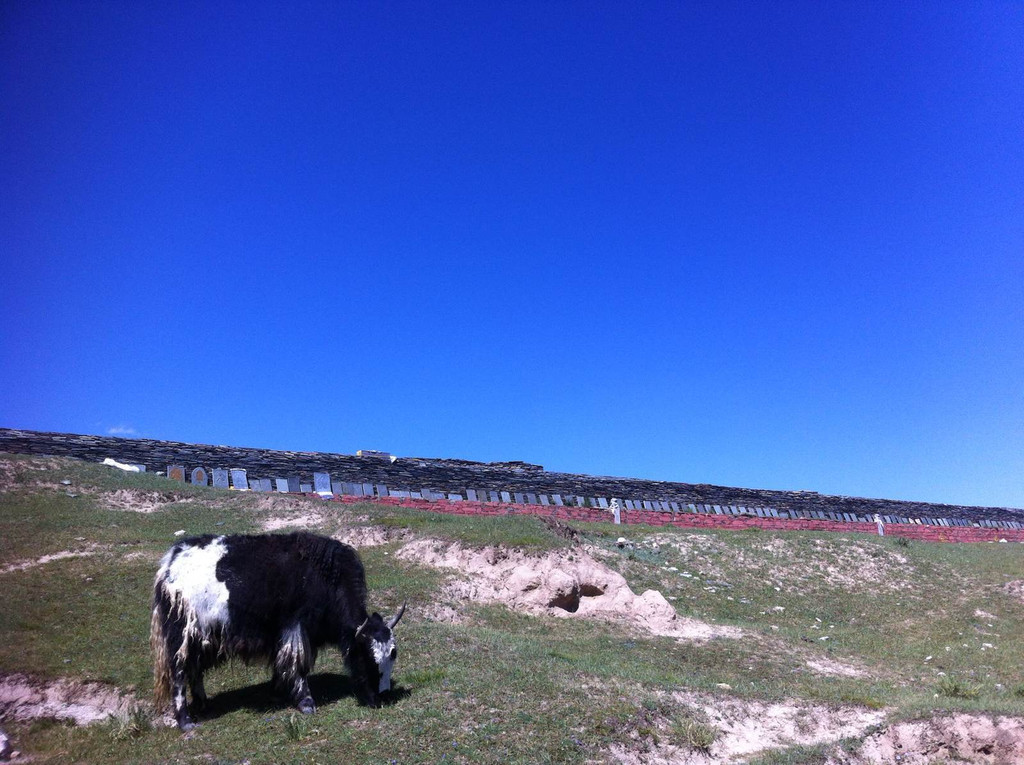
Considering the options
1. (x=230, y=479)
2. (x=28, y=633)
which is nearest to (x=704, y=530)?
(x=230, y=479)

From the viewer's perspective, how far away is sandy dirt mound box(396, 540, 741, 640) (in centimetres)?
1938

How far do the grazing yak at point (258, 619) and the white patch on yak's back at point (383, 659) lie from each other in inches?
0.6

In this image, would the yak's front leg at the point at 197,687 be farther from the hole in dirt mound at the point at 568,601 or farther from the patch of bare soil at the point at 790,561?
the patch of bare soil at the point at 790,561

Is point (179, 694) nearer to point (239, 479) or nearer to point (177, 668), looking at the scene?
point (177, 668)

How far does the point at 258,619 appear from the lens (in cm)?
927

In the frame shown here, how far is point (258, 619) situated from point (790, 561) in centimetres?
2737

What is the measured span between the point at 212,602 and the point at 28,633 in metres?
5.91

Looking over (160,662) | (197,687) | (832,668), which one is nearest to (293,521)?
(197,687)

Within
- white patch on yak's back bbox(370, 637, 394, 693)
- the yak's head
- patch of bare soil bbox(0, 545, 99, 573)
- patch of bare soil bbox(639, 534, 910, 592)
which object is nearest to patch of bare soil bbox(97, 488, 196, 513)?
patch of bare soil bbox(0, 545, 99, 573)

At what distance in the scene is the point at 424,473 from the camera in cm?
3494

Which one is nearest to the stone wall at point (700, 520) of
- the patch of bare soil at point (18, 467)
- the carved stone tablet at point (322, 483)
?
the carved stone tablet at point (322, 483)

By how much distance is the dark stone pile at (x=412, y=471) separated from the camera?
29.2m

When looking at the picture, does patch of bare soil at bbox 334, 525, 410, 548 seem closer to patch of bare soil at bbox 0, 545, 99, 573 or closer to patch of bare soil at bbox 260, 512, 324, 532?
patch of bare soil at bbox 260, 512, 324, 532

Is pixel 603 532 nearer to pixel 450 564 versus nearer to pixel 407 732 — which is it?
pixel 450 564
